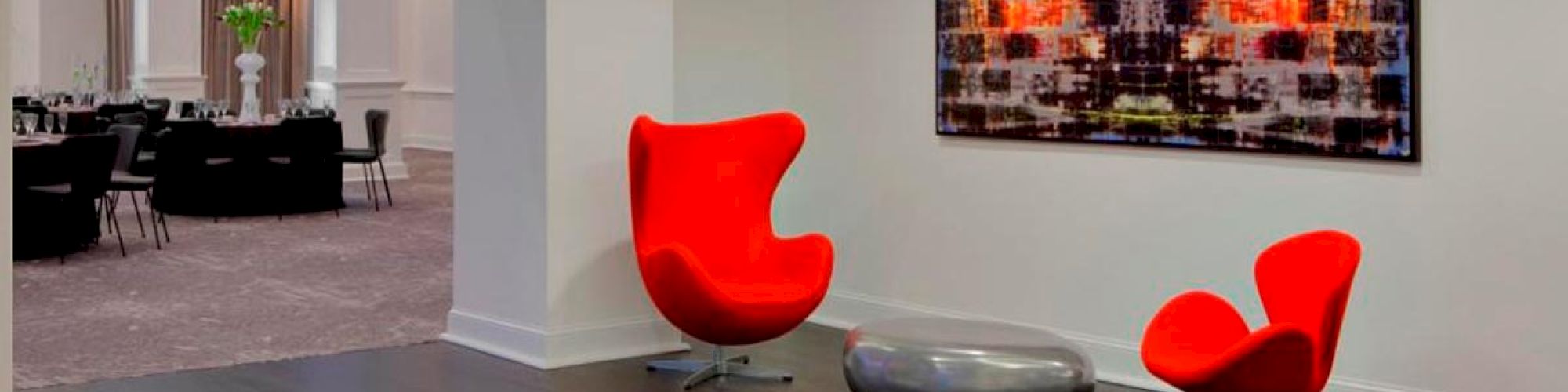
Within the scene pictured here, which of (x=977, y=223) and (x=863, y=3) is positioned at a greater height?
(x=863, y=3)

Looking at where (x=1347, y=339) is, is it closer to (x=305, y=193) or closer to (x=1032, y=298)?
(x=1032, y=298)

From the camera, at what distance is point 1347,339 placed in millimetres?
5879

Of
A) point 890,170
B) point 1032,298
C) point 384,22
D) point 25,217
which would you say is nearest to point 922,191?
point 890,170

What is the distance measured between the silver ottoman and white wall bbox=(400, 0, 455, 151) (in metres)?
15.0

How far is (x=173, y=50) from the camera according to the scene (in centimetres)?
A: 1698

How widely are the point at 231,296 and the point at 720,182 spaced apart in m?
3.09

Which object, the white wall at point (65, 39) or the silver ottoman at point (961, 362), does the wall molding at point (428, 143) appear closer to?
the white wall at point (65, 39)

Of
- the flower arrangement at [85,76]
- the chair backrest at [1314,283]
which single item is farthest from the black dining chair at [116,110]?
the chair backrest at [1314,283]

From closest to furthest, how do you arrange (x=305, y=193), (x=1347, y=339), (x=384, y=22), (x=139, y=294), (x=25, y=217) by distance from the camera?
(x=1347, y=339)
(x=139, y=294)
(x=25, y=217)
(x=305, y=193)
(x=384, y=22)

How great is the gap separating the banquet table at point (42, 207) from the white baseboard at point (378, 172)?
15.2 feet

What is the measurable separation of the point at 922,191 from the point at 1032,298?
0.78 m

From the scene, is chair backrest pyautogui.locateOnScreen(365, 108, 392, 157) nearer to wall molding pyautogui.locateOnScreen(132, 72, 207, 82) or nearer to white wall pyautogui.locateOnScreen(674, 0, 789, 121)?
wall molding pyautogui.locateOnScreen(132, 72, 207, 82)

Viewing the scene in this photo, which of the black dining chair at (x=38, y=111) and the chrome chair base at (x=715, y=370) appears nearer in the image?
the chrome chair base at (x=715, y=370)

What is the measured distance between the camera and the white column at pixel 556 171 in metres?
6.79
